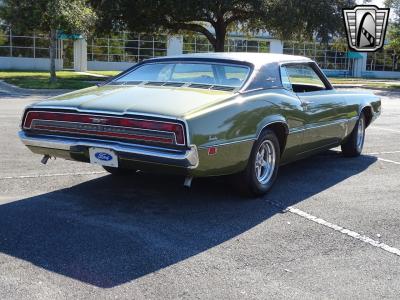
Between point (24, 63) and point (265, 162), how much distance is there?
35.3 meters

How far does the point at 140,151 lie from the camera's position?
4711 millimetres

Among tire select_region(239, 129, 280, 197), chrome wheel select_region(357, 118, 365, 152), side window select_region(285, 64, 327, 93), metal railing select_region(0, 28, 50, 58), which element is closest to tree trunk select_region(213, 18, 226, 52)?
metal railing select_region(0, 28, 50, 58)

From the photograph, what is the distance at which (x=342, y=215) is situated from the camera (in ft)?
17.1

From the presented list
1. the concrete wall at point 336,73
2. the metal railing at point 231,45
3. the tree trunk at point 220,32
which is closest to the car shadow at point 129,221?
the tree trunk at point 220,32

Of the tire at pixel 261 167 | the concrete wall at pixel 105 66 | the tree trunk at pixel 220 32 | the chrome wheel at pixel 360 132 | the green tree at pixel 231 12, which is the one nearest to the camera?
the tire at pixel 261 167

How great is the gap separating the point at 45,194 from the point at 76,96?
3.46ft

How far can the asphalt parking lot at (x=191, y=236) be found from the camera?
355 centimetres

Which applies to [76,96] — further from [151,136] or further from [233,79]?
[233,79]

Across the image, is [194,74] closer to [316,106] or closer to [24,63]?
[316,106]

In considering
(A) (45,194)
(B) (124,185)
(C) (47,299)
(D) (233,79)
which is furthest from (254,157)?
(C) (47,299)

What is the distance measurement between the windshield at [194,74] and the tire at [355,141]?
2794mm

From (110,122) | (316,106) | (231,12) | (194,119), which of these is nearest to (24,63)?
(231,12)

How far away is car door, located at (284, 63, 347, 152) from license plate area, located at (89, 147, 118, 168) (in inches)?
97.2

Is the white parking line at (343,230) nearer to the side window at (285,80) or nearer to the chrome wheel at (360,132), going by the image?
the side window at (285,80)
